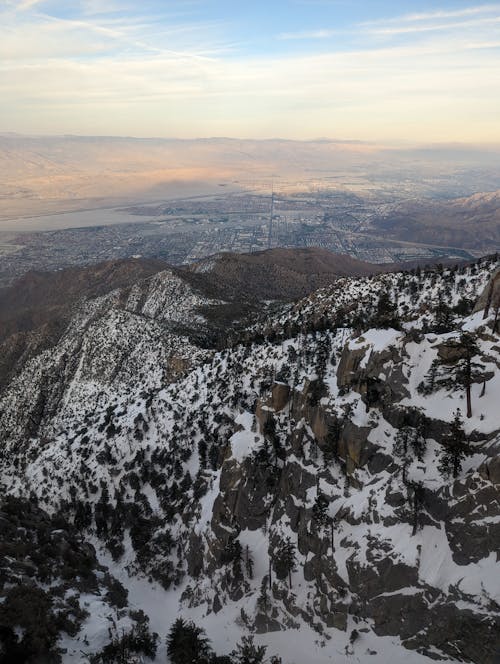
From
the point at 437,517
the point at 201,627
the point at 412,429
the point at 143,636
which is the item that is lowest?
the point at 201,627

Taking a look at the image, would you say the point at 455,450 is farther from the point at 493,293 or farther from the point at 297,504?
the point at 493,293

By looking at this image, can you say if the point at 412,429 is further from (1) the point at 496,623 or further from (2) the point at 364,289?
(2) the point at 364,289

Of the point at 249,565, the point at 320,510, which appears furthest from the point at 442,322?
the point at 249,565

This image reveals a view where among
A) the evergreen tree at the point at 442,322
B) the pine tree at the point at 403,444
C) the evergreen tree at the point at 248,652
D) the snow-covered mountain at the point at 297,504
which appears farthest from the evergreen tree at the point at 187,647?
the evergreen tree at the point at 442,322

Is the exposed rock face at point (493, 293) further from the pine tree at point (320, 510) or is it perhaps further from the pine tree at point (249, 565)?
the pine tree at point (249, 565)

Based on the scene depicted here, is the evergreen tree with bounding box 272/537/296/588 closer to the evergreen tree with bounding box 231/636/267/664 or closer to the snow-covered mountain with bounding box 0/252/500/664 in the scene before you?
the snow-covered mountain with bounding box 0/252/500/664

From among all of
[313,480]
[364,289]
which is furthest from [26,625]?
[364,289]
